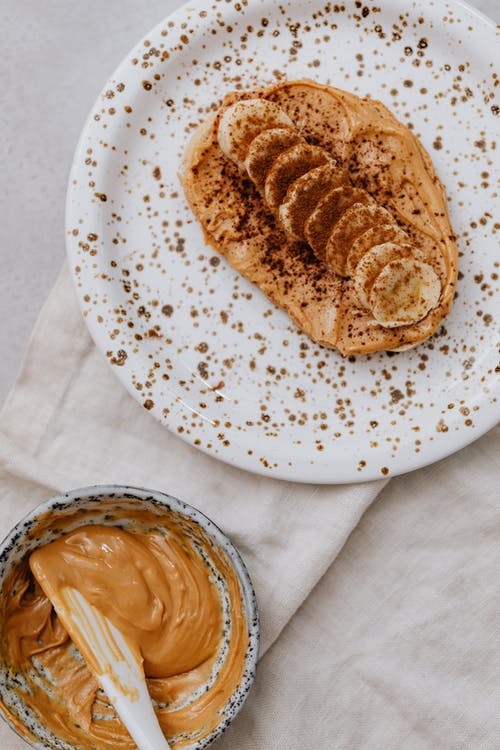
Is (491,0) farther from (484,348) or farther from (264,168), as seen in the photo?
(484,348)

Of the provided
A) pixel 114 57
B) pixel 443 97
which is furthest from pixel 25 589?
pixel 443 97

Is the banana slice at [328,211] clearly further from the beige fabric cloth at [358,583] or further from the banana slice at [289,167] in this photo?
the beige fabric cloth at [358,583]

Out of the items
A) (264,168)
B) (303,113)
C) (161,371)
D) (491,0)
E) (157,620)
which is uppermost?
(491,0)

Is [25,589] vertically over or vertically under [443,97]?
under

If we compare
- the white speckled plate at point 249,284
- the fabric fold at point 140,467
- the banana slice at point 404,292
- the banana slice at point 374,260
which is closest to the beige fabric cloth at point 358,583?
the fabric fold at point 140,467

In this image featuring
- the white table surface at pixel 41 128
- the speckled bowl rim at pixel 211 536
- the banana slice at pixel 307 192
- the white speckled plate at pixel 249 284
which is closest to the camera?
the speckled bowl rim at pixel 211 536

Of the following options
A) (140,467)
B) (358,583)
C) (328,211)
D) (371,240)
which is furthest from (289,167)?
(358,583)
